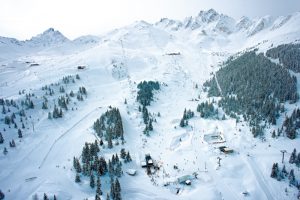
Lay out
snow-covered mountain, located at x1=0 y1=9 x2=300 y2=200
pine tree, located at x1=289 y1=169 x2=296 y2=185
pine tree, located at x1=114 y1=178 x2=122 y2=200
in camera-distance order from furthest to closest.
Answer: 1. pine tree, located at x1=289 y1=169 x2=296 y2=185
2. snow-covered mountain, located at x1=0 y1=9 x2=300 y2=200
3. pine tree, located at x1=114 y1=178 x2=122 y2=200

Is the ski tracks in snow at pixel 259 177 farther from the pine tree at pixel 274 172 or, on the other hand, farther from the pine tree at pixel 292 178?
the pine tree at pixel 292 178

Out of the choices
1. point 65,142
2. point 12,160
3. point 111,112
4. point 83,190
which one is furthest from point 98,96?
point 83,190

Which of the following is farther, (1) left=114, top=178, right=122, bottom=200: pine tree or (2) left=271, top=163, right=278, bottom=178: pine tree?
(2) left=271, top=163, right=278, bottom=178: pine tree

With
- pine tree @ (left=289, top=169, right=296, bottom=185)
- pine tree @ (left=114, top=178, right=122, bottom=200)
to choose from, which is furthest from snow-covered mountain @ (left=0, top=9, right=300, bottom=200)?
pine tree @ (left=114, top=178, right=122, bottom=200)

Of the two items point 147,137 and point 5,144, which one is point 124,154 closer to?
point 147,137

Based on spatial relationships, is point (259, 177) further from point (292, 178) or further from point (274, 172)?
point (292, 178)

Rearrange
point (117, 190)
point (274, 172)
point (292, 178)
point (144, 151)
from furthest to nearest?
point (144, 151), point (274, 172), point (292, 178), point (117, 190)

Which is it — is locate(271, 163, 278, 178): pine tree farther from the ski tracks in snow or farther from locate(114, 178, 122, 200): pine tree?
locate(114, 178, 122, 200): pine tree

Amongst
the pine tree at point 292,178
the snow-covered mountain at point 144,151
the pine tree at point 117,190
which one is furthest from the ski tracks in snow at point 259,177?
the pine tree at point 117,190

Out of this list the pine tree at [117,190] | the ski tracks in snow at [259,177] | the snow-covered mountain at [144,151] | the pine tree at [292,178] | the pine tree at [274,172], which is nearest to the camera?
the pine tree at [117,190]

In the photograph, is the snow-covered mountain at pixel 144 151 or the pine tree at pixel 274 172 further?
the pine tree at pixel 274 172

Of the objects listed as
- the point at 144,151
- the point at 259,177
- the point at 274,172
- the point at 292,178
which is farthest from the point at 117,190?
the point at 292,178

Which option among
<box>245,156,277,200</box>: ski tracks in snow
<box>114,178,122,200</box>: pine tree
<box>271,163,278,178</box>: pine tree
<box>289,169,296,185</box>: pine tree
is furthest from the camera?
<box>271,163,278,178</box>: pine tree
